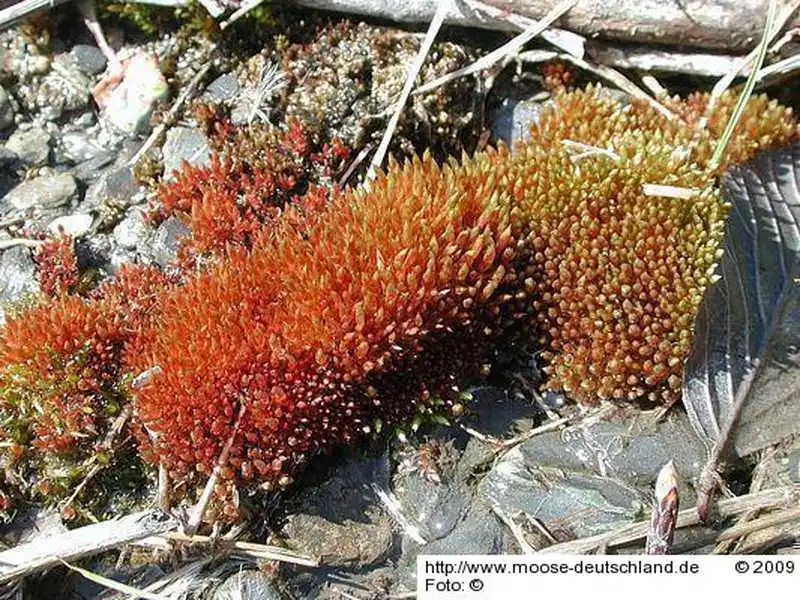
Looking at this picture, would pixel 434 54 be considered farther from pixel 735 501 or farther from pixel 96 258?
pixel 735 501

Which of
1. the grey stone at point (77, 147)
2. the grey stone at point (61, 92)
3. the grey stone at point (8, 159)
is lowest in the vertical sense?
the grey stone at point (77, 147)

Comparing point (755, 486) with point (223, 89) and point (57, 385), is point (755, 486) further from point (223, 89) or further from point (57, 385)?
point (223, 89)

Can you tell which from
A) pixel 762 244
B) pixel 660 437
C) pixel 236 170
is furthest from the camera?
pixel 236 170

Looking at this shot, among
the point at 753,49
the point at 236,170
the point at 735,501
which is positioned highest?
the point at 236,170

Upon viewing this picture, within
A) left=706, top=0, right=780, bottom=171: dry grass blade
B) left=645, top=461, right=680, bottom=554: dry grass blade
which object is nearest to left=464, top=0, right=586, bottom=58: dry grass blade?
left=706, top=0, right=780, bottom=171: dry grass blade

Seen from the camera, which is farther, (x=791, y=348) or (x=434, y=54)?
(x=434, y=54)

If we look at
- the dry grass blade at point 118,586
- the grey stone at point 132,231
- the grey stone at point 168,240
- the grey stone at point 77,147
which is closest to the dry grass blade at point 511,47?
the grey stone at point 168,240

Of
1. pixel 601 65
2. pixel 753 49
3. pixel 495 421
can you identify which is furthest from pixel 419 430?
pixel 753 49

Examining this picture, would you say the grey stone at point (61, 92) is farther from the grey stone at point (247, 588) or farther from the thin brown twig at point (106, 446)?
the grey stone at point (247, 588)
